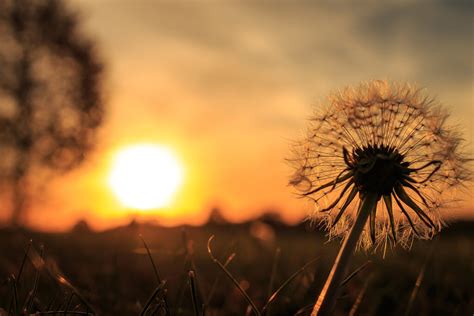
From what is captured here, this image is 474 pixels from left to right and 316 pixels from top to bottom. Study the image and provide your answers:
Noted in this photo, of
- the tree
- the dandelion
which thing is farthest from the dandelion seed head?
the tree

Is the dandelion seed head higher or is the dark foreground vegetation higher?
the dandelion seed head

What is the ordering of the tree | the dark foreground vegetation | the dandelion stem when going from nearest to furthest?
the dandelion stem → the dark foreground vegetation → the tree

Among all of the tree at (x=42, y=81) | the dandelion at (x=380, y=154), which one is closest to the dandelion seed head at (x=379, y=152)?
the dandelion at (x=380, y=154)

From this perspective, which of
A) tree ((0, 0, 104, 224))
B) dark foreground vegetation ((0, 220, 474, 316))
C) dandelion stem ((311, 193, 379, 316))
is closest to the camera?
dandelion stem ((311, 193, 379, 316))

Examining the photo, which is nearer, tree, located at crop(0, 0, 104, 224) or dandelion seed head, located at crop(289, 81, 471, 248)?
dandelion seed head, located at crop(289, 81, 471, 248)

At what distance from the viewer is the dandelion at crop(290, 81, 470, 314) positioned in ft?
7.37

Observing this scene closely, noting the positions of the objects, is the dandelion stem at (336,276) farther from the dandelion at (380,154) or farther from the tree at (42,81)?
the tree at (42,81)

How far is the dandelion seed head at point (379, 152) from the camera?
2.31 m

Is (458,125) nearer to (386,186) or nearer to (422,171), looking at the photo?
(422,171)

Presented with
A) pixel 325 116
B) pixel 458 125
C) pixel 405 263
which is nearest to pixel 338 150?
pixel 325 116

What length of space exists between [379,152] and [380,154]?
0.08 meters

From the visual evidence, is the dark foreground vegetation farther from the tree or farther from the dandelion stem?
the tree

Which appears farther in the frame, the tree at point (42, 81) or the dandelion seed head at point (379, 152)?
the tree at point (42, 81)

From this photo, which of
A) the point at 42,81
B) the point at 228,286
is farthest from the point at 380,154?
the point at 42,81
